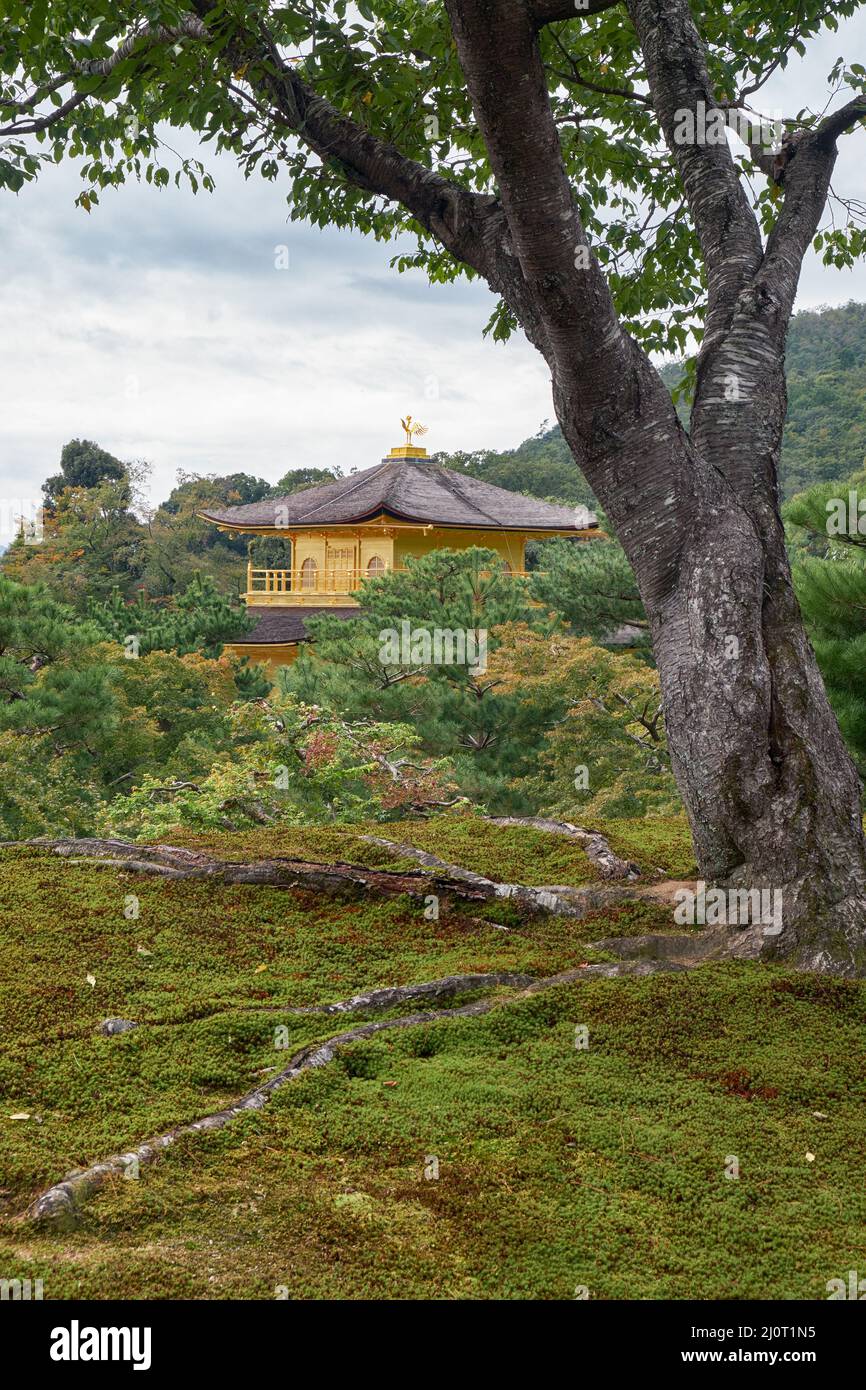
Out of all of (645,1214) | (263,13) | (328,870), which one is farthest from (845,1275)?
(263,13)

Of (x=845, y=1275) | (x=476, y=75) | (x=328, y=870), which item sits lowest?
(x=845, y=1275)

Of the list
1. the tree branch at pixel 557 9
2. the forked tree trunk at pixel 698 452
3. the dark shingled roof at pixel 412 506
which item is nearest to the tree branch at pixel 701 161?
the forked tree trunk at pixel 698 452

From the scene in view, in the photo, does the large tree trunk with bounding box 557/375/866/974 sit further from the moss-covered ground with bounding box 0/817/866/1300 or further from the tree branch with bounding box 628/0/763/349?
the tree branch with bounding box 628/0/763/349

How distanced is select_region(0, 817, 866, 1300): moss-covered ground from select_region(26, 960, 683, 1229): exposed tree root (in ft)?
0.13

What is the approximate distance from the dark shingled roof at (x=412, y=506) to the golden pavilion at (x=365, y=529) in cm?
3

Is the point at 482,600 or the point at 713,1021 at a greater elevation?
the point at 482,600

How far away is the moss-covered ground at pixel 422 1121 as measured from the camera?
2.02m

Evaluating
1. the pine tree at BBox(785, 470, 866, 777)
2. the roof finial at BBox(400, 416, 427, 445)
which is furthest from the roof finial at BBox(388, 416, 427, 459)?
the pine tree at BBox(785, 470, 866, 777)

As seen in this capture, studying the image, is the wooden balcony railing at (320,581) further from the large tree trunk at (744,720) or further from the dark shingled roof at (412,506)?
the large tree trunk at (744,720)

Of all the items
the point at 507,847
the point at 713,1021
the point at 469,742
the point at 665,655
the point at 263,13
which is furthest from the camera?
the point at 469,742

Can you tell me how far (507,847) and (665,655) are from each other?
1836 mm

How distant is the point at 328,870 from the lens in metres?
4.52

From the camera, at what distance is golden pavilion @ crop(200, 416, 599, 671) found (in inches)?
890

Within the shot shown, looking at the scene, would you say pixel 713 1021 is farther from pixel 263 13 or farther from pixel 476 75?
pixel 263 13
